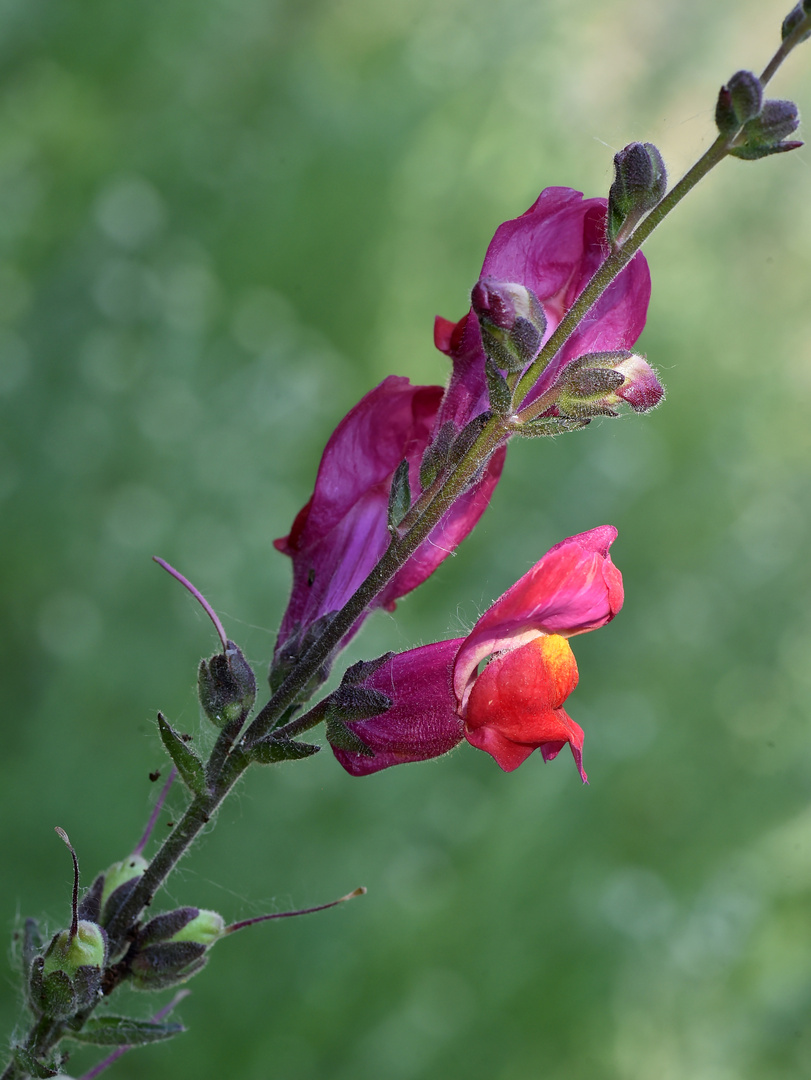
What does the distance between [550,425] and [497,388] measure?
0.04 metres

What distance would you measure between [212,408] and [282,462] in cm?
14

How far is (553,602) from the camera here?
452 millimetres

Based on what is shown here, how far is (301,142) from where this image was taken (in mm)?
1964

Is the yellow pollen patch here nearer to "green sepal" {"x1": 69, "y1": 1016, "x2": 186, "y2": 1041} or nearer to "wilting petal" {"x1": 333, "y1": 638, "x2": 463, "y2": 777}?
"wilting petal" {"x1": 333, "y1": 638, "x2": 463, "y2": 777}

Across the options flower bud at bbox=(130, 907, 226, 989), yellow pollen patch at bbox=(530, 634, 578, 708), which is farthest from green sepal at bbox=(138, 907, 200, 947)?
yellow pollen patch at bbox=(530, 634, 578, 708)

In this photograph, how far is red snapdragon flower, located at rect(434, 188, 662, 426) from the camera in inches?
20.4

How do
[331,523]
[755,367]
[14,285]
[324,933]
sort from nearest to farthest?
[331,523] → [324,933] → [14,285] → [755,367]

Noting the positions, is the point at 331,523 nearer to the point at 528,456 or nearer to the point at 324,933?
the point at 324,933

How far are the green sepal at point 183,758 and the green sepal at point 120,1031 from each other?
12 centimetres

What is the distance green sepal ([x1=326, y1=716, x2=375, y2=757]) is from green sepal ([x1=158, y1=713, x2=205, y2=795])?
66mm

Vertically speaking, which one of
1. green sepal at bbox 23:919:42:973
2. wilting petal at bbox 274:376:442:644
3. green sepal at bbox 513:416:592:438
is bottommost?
green sepal at bbox 23:919:42:973

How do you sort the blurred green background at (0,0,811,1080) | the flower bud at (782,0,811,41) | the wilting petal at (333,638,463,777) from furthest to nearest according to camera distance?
the blurred green background at (0,0,811,1080), the wilting petal at (333,638,463,777), the flower bud at (782,0,811,41)

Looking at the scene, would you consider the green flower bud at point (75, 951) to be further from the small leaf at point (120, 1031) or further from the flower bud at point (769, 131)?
the flower bud at point (769, 131)

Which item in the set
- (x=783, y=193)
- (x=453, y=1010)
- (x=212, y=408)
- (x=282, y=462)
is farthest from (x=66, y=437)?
(x=783, y=193)
